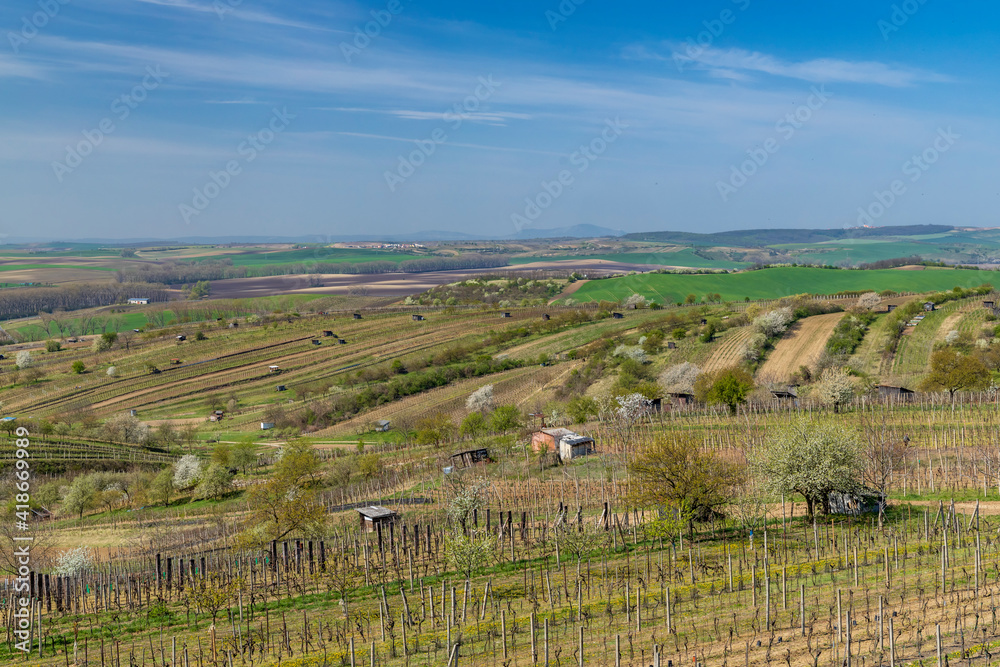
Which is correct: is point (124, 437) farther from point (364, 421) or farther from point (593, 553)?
point (593, 553)

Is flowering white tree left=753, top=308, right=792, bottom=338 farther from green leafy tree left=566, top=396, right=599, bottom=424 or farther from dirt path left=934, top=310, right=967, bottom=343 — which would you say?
green leafy tree left=566, top=396, right=599, bottom=424

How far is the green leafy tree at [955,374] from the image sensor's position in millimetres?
61969

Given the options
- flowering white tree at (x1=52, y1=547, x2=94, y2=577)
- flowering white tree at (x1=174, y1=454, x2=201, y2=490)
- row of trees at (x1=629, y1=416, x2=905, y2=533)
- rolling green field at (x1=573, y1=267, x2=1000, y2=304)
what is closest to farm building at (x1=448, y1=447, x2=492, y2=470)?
flowering white tree at (x1=174, y1=454, x2=201, y2=490)

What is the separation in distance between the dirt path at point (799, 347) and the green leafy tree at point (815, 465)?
49.4 metres

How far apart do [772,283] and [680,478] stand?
167466mm

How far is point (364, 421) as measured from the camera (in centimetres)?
8338

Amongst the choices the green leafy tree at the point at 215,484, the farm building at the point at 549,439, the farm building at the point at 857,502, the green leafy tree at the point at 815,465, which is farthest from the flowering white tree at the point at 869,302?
the green leafy tree at the point at 215,484

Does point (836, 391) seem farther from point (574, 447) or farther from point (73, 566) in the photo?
point (73, 566)

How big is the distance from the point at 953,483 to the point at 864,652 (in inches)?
876

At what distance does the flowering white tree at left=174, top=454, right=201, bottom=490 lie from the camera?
58.1 metres

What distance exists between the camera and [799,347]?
91375 millimetres

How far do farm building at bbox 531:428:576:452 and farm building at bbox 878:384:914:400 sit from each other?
29.8m

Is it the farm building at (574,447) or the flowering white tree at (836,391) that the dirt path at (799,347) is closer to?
the flowering white tree at (836,391)

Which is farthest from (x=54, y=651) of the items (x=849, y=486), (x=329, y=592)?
(x=849, y=486)
